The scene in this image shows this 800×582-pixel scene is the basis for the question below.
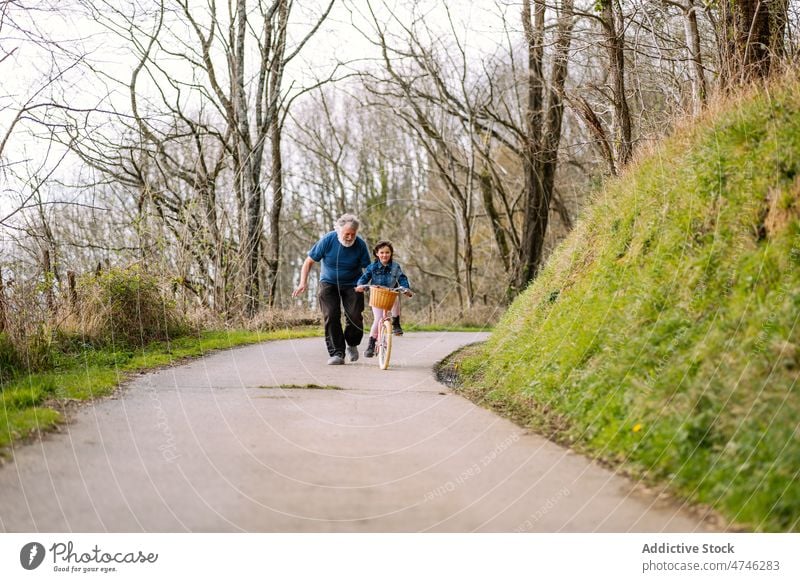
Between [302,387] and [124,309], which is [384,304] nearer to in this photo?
[302,387]

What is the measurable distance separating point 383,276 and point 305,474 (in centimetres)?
A: 618

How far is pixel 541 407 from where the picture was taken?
19.3ft

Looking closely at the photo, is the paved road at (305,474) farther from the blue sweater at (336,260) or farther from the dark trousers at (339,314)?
the blue sweater at (336,260)

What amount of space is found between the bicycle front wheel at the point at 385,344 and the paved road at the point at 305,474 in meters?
2.87

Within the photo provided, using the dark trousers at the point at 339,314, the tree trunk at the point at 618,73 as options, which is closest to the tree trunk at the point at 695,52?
the tree trunk at the point at 618,73

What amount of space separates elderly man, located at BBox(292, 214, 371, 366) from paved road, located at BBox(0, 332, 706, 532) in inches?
133

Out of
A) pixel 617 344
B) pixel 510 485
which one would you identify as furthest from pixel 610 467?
pixel 617 344

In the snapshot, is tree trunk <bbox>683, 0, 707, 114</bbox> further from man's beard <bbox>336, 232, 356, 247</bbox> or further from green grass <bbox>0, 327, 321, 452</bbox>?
green grass <bbox>0, 327, 321, 452</bbox>

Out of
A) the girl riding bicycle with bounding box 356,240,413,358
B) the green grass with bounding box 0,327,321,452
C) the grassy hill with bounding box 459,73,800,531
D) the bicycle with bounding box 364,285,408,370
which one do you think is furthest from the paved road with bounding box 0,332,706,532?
the girl riding bicycle with bounding box 356,240,413,358

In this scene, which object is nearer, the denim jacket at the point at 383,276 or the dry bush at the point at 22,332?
the dry bush at the point at 22,332

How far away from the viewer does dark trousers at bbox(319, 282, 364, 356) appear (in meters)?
9.94
